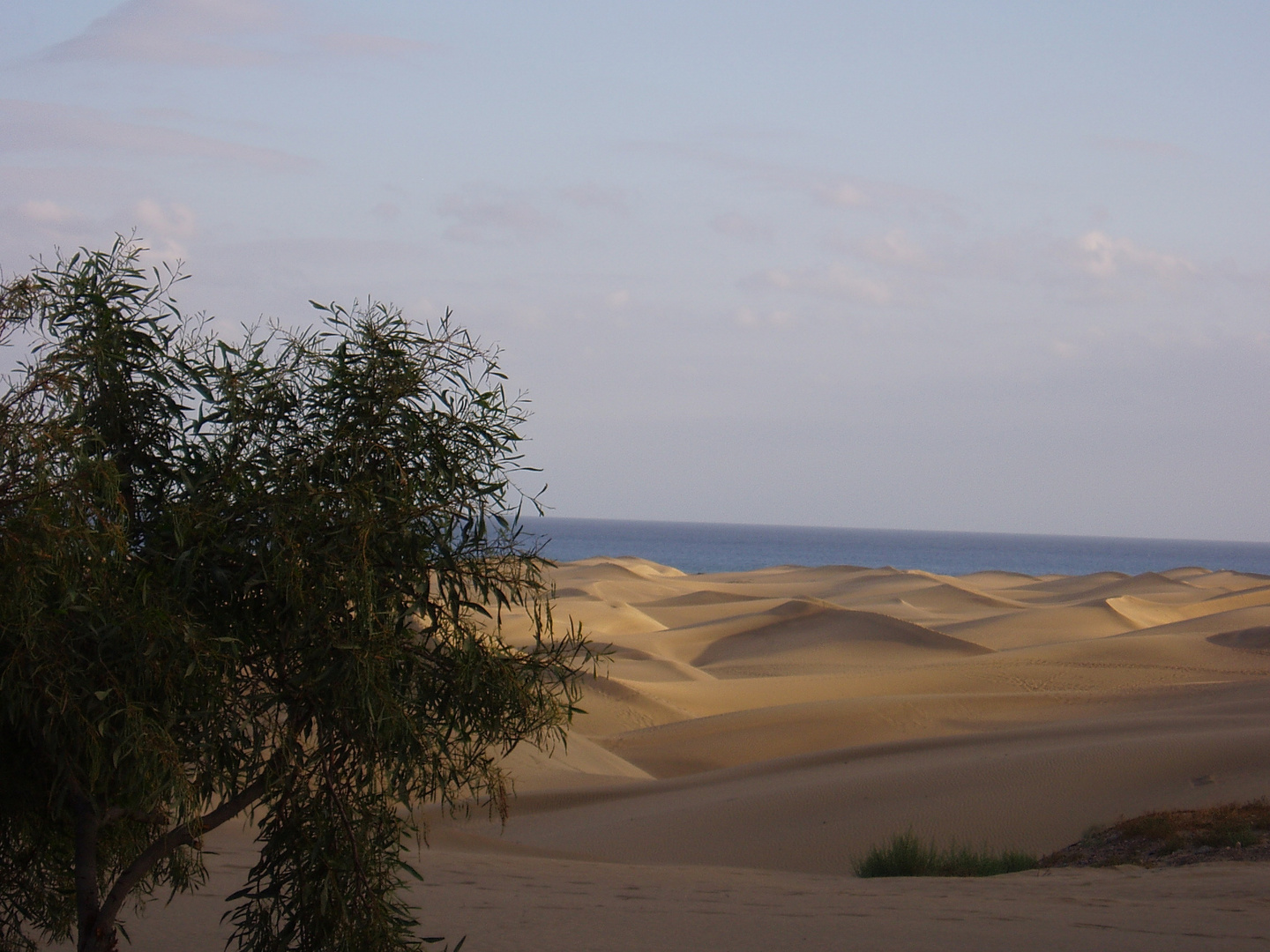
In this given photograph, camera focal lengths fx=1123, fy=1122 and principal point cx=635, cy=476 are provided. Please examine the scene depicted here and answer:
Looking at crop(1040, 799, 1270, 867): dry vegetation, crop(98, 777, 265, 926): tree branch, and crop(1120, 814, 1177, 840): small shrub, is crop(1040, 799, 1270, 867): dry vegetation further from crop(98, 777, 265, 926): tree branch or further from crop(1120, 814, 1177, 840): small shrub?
crop(98, 777, 265, 926): tree branch

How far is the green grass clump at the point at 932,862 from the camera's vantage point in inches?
400

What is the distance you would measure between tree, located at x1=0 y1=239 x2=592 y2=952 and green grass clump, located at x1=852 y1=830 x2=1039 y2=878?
6.37 m

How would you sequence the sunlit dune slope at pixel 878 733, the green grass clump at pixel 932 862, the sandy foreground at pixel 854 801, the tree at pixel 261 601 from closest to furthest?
the tree at pixel 261 601, the sandy foreground at pixel 854 801, the green grass clump at pixel 932 862, the sunlit dune slope at pixel 878 733

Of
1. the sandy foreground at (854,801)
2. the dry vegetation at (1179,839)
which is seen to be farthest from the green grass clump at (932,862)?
the sandy foreground at (854,801)

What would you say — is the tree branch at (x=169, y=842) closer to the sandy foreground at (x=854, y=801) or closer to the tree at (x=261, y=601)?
the tree at (x=261, y=601)

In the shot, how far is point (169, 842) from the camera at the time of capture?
4.81 meters

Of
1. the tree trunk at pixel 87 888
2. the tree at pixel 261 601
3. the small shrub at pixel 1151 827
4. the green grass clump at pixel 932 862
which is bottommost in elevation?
the green grass clump at pixel 932 862

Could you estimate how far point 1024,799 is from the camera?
487 inches

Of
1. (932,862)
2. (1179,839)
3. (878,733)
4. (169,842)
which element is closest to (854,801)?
(932,862)

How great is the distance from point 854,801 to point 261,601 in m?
9.61

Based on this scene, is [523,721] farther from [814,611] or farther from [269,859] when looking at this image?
[814,611]

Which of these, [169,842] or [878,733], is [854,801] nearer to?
[878,733]

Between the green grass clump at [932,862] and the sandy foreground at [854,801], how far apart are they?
73 centimetres

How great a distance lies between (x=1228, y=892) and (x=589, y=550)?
13023 centimetres
